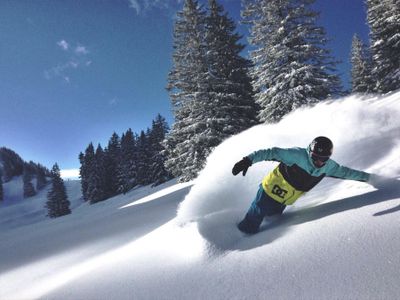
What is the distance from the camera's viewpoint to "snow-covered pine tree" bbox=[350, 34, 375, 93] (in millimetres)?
32750

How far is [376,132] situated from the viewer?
225 inches

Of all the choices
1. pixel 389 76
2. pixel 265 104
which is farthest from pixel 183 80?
pixel 389 76

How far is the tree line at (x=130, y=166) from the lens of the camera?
43469mm

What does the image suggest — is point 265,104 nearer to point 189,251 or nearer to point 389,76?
point 389,76

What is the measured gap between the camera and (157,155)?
135 feet

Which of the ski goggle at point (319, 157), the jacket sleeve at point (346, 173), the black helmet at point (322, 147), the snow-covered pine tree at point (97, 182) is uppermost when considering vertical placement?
the snow-covered pine tree at point (97, 182)

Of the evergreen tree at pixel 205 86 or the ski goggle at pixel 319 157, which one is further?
the evergreen tree at pixel 205 86

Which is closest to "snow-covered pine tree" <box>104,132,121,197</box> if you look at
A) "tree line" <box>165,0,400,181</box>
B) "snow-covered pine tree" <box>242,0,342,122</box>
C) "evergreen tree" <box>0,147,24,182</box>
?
"tree line" <box>165,0,400,181</box>

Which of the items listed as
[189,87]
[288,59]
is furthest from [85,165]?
[288,59]

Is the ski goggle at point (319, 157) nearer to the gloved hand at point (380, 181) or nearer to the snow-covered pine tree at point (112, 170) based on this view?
the gloved hand at point (380, 181)

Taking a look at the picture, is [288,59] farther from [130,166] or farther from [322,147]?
[130,166]

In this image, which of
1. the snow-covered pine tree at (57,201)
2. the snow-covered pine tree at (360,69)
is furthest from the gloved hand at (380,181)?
the snow-covered pine tree at (57,201)

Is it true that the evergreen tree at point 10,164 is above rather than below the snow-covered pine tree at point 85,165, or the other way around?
above

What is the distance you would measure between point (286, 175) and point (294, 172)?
0.11 meters
